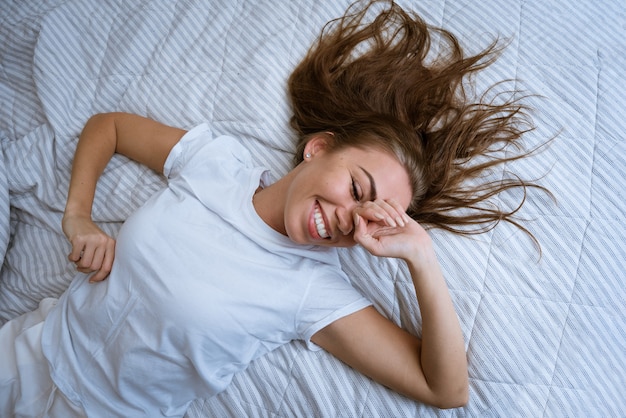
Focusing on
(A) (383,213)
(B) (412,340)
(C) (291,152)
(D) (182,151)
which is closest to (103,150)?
(D) (182,151)

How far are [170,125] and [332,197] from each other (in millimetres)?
568

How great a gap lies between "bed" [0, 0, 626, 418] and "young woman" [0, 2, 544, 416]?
61 millimetres

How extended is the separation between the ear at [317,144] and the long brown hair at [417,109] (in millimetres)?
21

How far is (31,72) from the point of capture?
1469 millimetres

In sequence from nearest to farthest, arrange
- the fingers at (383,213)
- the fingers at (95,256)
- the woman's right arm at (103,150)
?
the fingers at (383,213) < the fingers at (95,256) < the woman's right arm at (103,150)

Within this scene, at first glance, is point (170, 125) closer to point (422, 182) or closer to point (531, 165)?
point (422, 182)

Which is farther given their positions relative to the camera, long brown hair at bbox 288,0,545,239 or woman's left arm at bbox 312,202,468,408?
long brown hair at bbox 288,0,545,239

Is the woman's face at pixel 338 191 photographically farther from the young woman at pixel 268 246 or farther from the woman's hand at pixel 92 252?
the woman's hand at pixel 92 252

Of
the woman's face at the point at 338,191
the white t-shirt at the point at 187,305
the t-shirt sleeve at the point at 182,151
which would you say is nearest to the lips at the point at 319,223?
the woman's face at the point at 338,191

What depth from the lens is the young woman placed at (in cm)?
103

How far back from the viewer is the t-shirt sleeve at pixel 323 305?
1.05 m

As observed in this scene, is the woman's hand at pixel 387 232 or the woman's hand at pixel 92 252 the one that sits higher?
Result: the woman's hand at pixel 387 232

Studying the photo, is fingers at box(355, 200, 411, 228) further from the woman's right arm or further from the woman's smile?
the woman's right arm

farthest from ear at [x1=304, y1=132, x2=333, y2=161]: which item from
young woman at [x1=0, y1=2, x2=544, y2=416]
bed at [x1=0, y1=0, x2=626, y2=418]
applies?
bed at [x1=0, y1=0, x2=626, y2=418]
